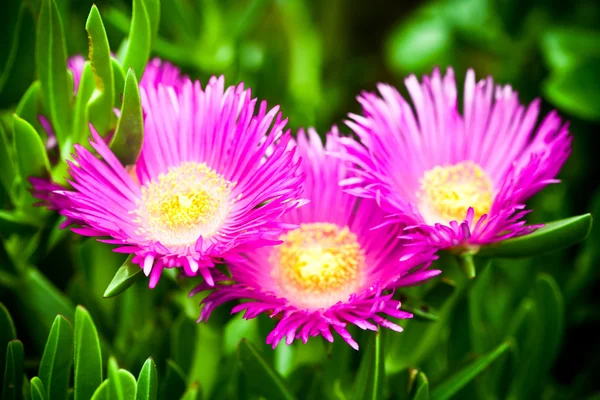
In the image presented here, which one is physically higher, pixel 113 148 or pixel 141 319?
pixel 113 148

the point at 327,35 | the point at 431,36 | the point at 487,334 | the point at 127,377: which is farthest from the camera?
the point at 327,35

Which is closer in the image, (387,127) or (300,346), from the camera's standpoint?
(387,127)

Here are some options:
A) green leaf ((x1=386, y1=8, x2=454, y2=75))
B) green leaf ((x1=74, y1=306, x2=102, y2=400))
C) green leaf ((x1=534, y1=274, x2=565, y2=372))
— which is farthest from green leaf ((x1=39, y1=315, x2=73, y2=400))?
green leaf ((x1=386, y1=8, x2=454, y2=75))

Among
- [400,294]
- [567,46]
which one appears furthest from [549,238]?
[567,46]

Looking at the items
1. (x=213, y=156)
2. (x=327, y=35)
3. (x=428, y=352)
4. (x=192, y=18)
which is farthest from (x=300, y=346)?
(x=327, y=35)

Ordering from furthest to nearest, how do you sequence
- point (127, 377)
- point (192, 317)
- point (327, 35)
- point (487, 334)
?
1. point (327, 35)
2. point (487, 334)
3. point (192, 317)
4. point (127, 377)

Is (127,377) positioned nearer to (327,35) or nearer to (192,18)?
(192,18)

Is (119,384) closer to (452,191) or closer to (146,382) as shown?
(146,382)
